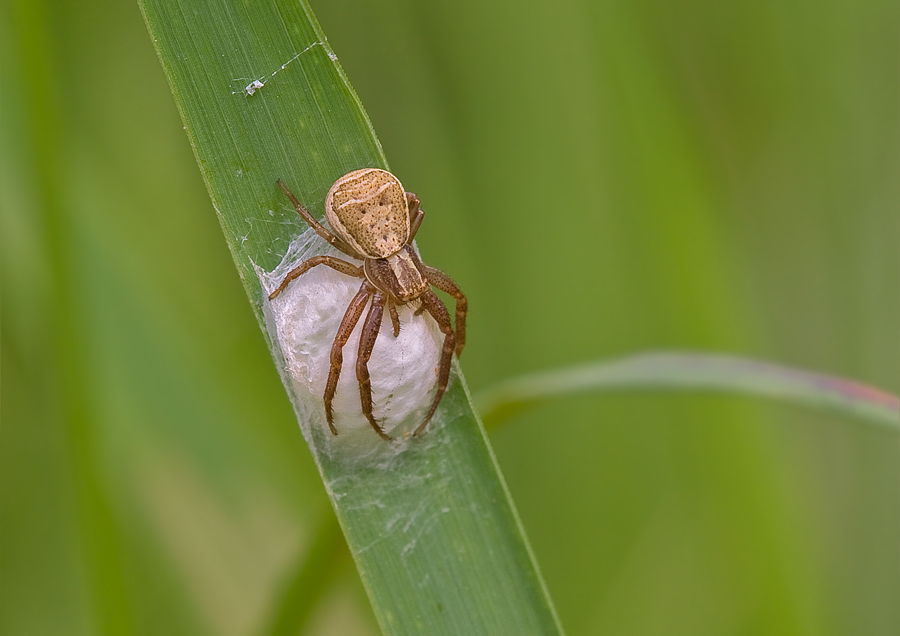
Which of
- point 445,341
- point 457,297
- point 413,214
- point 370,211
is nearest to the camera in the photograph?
point 370,211

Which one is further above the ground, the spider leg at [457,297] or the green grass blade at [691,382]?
the spider leg at [457,297]

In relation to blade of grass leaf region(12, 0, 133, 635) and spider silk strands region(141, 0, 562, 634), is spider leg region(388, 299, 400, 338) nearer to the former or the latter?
spider silk strands region(141, 0, 562, 634)

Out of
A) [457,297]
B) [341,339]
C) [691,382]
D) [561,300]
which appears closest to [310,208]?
[341,339]

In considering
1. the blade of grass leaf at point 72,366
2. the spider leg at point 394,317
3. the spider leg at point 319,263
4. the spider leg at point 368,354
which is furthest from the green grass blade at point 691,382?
the blade of grass leaf at point 72,366

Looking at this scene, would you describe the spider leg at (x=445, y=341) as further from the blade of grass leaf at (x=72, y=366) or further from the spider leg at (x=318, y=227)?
the blade of grass leaf at (x=72, y=366)

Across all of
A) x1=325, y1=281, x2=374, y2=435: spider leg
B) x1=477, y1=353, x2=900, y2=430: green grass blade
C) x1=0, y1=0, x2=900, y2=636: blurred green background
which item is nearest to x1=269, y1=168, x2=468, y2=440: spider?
x1=325, y1=281, x2=374, y2=435: spider leg

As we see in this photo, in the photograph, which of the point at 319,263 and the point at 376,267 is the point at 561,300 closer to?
the point at 376,267
